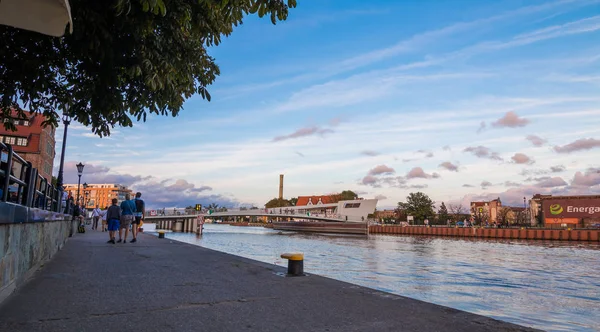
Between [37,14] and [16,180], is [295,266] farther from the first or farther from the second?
[37,14]

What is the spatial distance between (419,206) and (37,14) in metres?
126

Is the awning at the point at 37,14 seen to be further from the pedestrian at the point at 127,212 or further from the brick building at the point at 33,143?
the brick building at the point at 33,143

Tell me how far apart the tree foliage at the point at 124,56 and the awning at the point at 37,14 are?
1629mm

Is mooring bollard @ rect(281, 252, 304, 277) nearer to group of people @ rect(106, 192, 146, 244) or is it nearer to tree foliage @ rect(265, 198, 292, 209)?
group of people @ rect(106, 192, 146, 244)

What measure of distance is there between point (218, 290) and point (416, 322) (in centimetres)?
308

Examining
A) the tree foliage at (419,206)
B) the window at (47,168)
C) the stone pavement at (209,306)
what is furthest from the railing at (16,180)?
the tree foliage at (419,206)

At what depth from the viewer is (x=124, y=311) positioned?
4984mm

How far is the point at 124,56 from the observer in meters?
6.79

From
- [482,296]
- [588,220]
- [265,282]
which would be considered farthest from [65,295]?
[588,220]

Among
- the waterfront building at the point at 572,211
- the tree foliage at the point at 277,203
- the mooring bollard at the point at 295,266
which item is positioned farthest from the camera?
the tree foliage at the point at 277,203

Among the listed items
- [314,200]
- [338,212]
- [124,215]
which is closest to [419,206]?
[338,212]

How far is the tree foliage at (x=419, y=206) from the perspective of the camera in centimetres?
12138

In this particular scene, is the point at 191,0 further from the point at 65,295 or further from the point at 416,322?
the point at 416,322

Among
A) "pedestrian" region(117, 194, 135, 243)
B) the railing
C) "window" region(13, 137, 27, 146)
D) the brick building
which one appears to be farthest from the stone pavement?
"window" region(13, 137, 27, 146)
